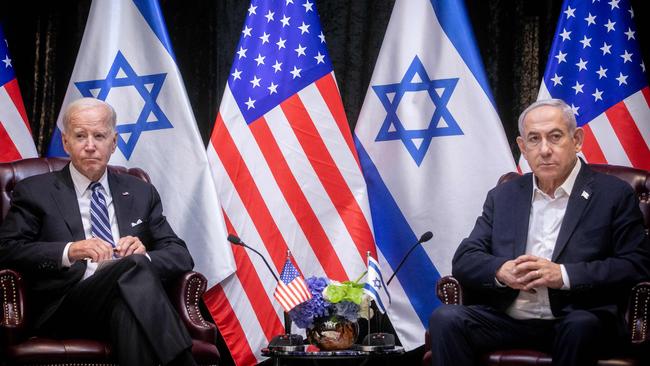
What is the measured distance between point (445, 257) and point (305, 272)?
0.75 meters

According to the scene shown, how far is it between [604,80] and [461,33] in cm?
80

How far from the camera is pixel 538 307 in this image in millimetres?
3721

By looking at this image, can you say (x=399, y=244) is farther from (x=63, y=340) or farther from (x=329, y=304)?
(x=63, y=340)

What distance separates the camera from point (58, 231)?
400 cm

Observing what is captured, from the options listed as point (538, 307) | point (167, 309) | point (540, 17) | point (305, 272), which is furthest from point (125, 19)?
point (538, 307)

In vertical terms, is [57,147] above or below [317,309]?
above

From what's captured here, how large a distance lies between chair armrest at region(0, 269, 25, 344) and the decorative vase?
1.19m

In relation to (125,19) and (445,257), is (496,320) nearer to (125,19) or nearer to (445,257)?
(445,257)

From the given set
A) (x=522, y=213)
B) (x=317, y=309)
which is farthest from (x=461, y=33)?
(x=317, y=309)

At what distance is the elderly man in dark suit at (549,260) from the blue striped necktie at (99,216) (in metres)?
1.53

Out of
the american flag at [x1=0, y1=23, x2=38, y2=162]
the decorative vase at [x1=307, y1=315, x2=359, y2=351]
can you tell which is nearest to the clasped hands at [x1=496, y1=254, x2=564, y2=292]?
the decorative vase at [x1=307, y1=315, x2=359, y2=351]

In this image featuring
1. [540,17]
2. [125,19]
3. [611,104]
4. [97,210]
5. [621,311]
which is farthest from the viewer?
[540,17]

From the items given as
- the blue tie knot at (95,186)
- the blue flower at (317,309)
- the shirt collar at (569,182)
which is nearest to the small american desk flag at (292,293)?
the blue flower at (317,309)

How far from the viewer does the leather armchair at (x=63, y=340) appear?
11.5ft
